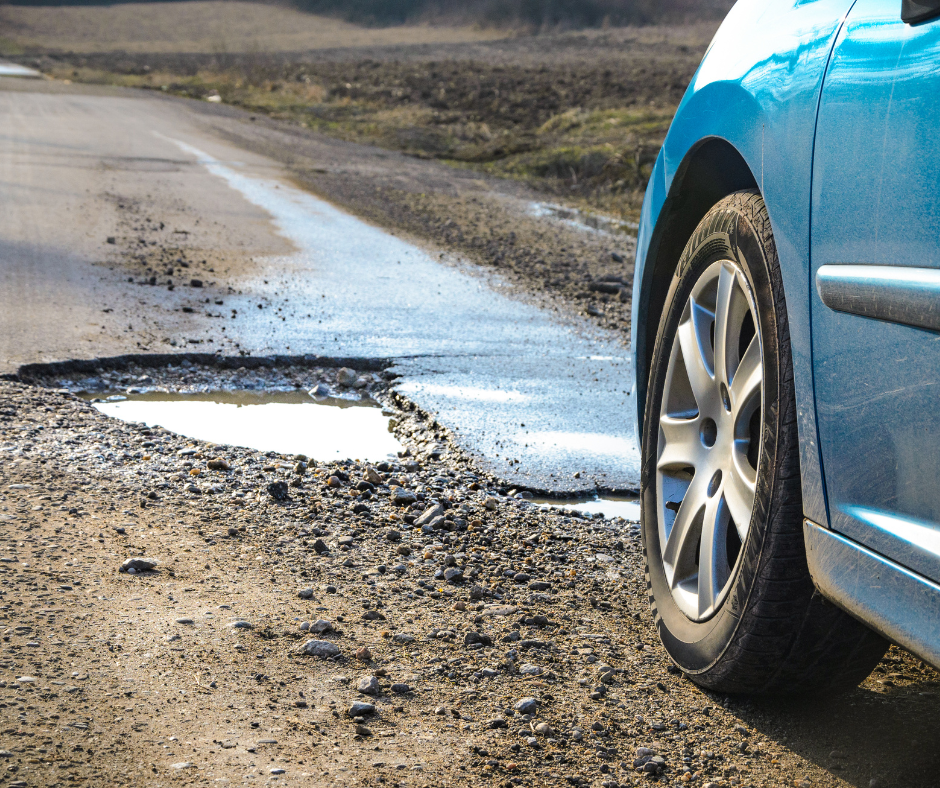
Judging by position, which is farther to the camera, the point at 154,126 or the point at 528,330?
the point at 154,126

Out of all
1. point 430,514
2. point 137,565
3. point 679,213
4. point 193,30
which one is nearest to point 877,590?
point 679,213

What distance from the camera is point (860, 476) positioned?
1.66m

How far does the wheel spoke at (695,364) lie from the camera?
228 cm

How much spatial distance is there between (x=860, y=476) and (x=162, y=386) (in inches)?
143

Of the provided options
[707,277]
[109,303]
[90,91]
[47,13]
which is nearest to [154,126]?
[90,91]

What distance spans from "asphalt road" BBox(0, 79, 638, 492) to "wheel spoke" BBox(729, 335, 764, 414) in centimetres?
157

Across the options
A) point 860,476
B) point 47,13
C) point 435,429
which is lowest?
point 435,429

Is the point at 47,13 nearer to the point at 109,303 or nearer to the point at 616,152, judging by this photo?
the point at 616,152

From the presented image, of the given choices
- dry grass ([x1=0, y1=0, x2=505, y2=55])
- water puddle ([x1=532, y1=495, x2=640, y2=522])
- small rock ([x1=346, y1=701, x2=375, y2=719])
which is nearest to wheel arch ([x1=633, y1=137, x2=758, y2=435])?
water puddle ([x1=532, y1=495, x2=640, y2=522])

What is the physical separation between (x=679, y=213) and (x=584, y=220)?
8520mm

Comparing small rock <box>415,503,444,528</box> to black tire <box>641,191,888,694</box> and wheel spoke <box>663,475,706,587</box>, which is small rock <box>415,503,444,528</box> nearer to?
wheel spoke <box>663,475,706,587</box>

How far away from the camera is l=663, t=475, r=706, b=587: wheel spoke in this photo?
226 centimetres

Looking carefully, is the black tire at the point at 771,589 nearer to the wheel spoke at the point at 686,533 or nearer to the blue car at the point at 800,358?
the blue car at the point at 800,358

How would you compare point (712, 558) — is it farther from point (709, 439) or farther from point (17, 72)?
point (17, 72)
